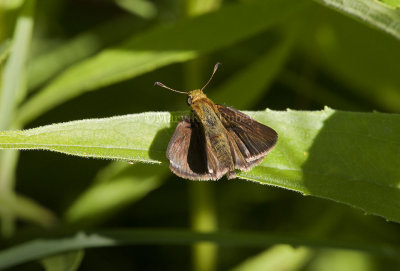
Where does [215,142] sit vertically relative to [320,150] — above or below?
above

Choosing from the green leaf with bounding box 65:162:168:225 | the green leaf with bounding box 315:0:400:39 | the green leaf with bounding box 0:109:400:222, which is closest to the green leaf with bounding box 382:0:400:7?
the green leaf with bounding box 315:0:400:39

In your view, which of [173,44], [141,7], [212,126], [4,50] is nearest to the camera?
[4,50]

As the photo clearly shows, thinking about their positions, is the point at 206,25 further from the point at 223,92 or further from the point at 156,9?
the point at 156,9

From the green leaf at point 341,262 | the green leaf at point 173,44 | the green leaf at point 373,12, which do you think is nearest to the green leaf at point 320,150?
the green leaf at point 373,12

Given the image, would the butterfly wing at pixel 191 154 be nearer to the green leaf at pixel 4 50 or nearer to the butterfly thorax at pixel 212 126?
the butterfly thorax at pixel 212 126

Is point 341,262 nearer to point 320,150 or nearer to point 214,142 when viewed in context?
point 214,142

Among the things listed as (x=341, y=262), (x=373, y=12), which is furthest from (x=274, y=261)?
(x=373, y=12)

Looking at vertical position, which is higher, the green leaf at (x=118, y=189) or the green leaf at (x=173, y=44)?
the green leaf at (x=173, y=44)

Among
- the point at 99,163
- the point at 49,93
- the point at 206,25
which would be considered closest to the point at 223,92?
the point at 206,25
